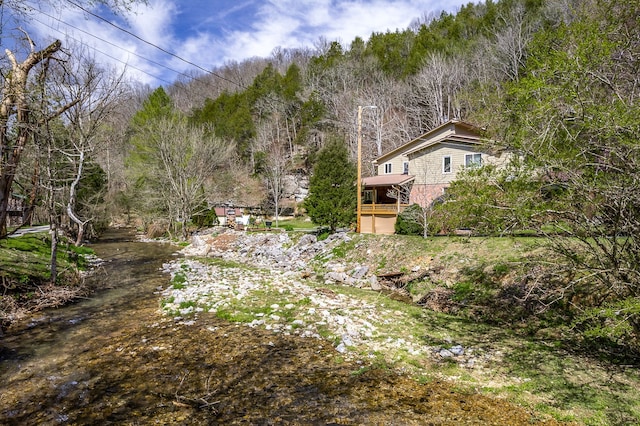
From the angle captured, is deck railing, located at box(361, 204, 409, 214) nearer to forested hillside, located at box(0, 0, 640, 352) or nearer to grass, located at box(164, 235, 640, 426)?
forested hillside, located at box(0, 0, 640, 352)

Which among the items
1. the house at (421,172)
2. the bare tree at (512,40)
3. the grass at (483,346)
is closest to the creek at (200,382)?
the grass at (483,346)

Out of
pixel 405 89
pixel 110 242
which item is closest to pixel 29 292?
pixel 110 242

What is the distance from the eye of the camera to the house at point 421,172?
742 inches

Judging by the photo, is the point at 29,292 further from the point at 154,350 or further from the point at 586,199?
the point at 586,199

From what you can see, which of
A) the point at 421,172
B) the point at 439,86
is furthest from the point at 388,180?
the point at 439,86

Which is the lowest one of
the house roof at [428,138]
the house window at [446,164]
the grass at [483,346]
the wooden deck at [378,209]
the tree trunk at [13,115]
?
the grass at [483,346]

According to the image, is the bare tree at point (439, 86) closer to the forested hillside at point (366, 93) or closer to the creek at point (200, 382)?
the forested hillside at point (366, 93)

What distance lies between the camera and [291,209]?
126 feet

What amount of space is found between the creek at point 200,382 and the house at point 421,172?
1228 cm

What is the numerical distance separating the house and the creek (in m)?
12.3

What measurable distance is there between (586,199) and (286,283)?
8936mm

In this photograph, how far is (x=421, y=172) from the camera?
2472 centimetres

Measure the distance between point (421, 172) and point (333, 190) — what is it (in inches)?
358

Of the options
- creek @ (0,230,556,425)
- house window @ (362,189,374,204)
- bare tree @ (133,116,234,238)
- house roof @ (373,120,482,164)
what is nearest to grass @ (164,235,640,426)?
creek @ (0,230,556,425)
